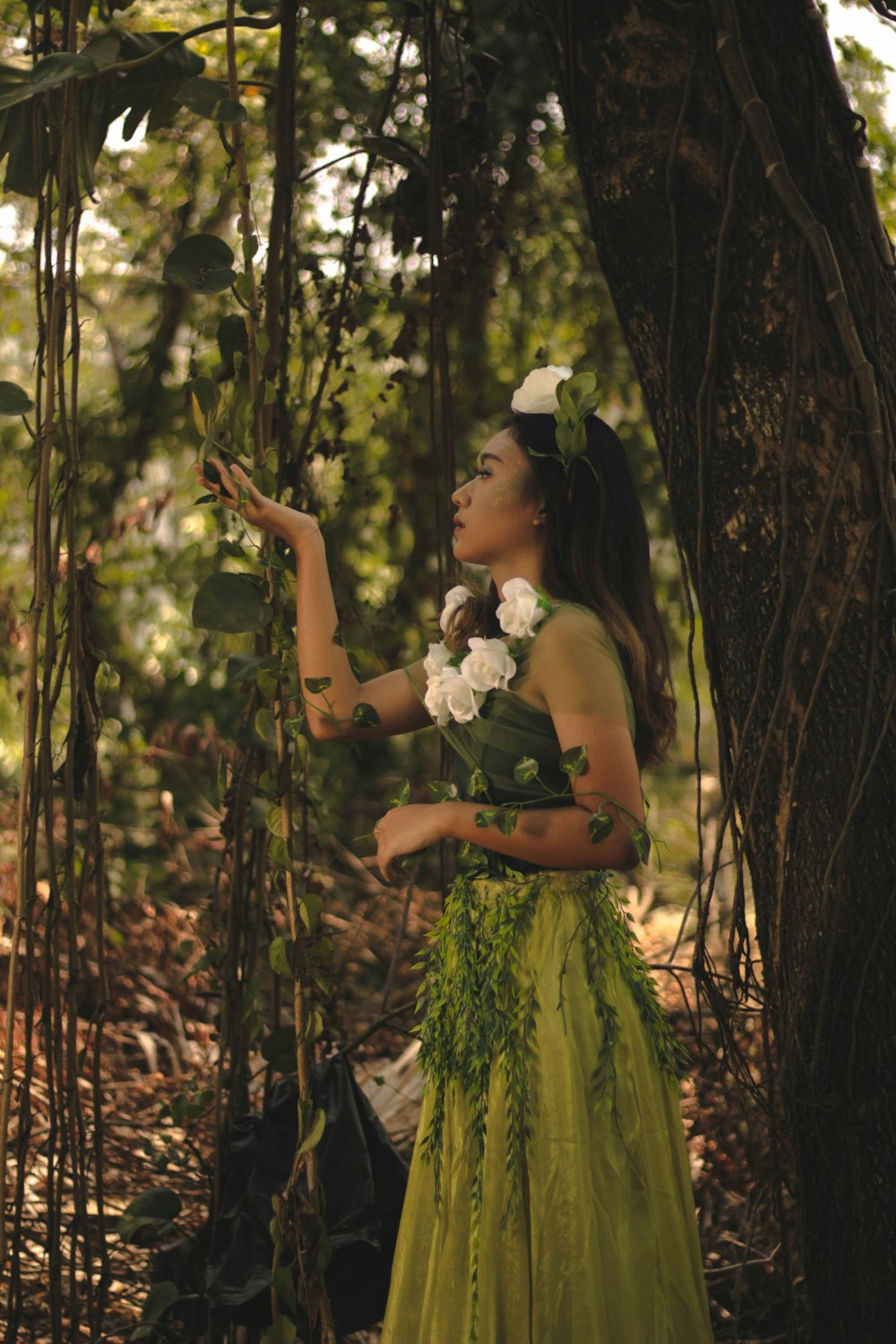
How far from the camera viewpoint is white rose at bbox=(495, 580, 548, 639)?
1451 mm

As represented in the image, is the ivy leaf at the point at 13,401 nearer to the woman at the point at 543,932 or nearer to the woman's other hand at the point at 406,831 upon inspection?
the woman at the point at 543,932

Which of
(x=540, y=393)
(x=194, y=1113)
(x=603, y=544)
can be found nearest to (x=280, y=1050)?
(x=194, y=1113)

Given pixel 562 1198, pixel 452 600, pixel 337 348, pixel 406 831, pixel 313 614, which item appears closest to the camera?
pixel 562 1198

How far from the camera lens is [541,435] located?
1562 mm

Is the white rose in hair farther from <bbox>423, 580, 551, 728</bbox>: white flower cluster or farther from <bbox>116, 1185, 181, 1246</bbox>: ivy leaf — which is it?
<bbox>116, 1185, 181, 1246</bbox>: ivy leaf

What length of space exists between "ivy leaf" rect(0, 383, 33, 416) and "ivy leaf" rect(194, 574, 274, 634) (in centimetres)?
32

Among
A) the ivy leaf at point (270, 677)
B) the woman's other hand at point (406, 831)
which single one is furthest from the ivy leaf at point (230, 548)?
the woman's other hand at point (406, 831)

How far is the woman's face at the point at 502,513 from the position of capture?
1.55 meters

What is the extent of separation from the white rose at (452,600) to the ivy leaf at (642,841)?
1.42 ft

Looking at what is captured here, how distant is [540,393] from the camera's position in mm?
1560

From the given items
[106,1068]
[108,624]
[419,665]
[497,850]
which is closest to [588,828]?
[497,850]

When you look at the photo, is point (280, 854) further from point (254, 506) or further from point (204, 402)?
point (204, 402)

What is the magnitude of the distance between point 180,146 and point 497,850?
12.2 feet

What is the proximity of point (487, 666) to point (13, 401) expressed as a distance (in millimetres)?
688
